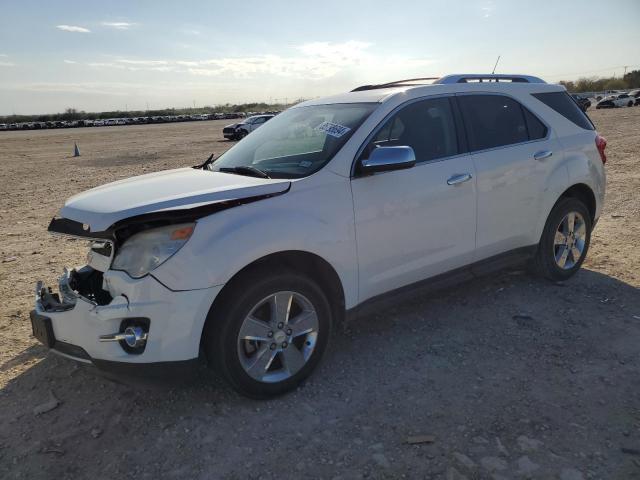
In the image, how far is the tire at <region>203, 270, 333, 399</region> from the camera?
9.82 feet

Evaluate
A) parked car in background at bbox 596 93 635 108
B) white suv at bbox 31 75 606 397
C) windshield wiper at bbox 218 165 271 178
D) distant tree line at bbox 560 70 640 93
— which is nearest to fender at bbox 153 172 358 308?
white suv at bbox 31 75 606 397

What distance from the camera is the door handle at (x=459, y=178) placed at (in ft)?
12.9

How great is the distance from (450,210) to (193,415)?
2.28 metres

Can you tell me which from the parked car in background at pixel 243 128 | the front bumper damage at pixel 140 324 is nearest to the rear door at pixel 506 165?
the front bumper damage at pixel 140 324

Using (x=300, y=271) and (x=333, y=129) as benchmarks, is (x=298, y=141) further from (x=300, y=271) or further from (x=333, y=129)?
(x=300, y=271)

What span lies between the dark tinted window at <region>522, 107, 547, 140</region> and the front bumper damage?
3.22 metres

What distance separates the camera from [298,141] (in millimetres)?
4043

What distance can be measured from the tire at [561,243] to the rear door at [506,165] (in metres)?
0.25

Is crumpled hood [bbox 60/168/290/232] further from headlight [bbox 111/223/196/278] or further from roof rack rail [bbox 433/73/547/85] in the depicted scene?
roof rack rail [bbox 433/73/547/85]

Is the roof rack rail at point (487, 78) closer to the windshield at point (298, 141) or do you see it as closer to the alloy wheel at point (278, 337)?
the windshield at point (298, 141)

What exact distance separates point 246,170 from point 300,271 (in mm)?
898

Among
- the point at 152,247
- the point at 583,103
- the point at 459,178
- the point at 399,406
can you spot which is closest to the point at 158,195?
the point at 152,247

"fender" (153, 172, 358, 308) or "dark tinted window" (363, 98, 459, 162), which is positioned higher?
"dark tinted window" (363, 98, 459, 162)

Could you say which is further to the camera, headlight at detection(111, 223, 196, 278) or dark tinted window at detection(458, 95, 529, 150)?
dark tinted window at detection(458, 95, 529, 150)
